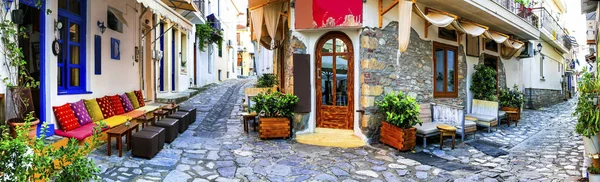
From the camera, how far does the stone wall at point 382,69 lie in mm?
7051

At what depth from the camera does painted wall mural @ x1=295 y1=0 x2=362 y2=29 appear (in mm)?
6965

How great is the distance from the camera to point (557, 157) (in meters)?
6.12

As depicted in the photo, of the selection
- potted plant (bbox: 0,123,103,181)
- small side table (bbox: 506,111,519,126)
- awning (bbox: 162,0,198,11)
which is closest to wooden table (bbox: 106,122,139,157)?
potted plant (bbox: 0,123,103,181)

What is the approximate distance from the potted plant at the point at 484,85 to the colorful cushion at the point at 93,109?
9.97 metres

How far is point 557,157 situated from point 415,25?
3.91m

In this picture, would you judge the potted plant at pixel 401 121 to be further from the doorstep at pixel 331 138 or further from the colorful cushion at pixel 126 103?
the colorful cushion at pixel 126 103

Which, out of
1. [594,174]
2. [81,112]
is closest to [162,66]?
[81,112]

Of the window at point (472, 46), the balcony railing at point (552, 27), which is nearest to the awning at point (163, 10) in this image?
the window at point (472, 46)

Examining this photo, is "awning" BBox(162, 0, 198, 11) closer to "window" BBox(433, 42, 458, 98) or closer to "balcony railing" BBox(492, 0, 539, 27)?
"window" BBox(433, 42, 458, 98)

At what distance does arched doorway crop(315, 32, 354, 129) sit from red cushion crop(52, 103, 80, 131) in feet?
15.7

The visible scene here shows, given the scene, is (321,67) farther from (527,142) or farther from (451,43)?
(527,142)

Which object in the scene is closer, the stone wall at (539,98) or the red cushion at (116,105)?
the red cushion at (116,105)

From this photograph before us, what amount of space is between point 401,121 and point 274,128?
8.72 ft

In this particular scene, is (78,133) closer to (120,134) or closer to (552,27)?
(120,134)
